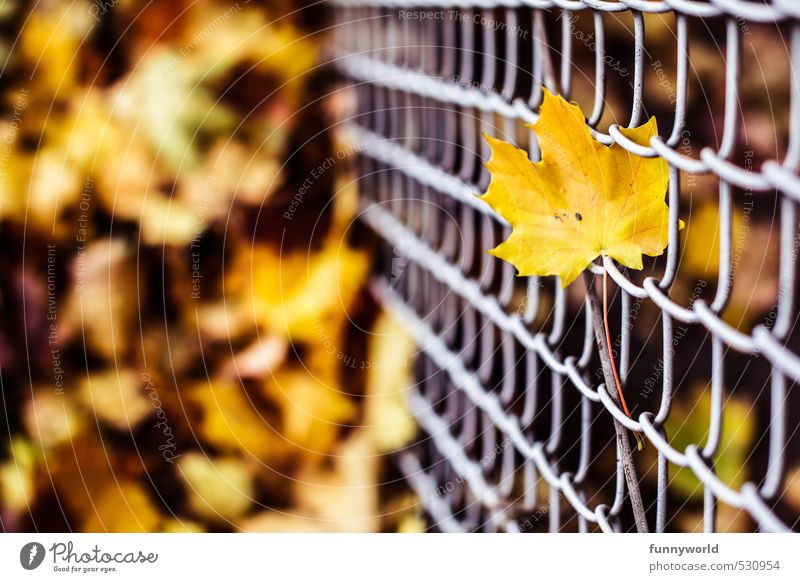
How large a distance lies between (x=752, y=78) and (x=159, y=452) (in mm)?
387

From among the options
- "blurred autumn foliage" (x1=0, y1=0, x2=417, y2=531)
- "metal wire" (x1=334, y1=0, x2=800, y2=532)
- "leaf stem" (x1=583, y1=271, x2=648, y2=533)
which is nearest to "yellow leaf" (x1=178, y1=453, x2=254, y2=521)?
"blurred autumn foliage" (x1=0, y1=0, x2=417, y2=531)

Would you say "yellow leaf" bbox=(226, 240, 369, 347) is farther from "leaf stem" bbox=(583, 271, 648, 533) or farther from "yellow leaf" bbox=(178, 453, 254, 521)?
"leaf stem" bbox=(583, 271, 648, 533)

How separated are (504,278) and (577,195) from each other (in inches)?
4.6

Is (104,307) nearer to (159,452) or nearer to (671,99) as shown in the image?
(159,452)

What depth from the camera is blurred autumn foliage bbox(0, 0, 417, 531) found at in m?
0.42

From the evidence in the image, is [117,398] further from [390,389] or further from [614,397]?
[614,397]

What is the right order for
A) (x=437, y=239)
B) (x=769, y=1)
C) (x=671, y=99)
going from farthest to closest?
1. (x=437, y=239)
2. (x=671, y=99)
3. (x=769, y=1)

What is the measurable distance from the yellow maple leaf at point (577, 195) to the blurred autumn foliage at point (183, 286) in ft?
0.76

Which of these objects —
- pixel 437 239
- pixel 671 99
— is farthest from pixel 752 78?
pixel 437 239

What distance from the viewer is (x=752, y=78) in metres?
0.29

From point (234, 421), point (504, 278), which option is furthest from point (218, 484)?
point (504, 278)

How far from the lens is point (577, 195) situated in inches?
9.3
